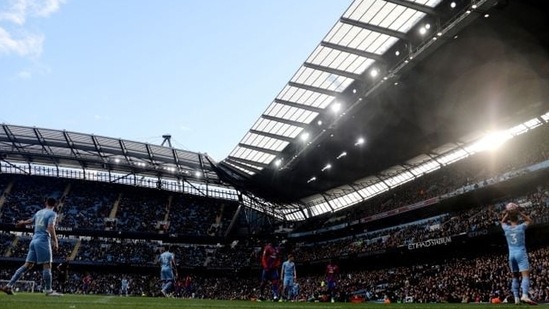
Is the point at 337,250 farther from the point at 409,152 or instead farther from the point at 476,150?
the point at 476,150

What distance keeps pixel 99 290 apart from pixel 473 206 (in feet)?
117

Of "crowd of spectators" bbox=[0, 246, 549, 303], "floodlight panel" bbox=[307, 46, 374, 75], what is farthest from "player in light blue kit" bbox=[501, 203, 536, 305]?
"floodlight panel" bbox=[307, 46, 374, 75]

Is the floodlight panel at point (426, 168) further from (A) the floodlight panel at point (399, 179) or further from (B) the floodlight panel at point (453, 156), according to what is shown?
(B) the floodlight panel at point (453, 156)

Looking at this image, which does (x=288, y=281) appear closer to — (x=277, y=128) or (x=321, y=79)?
(x=321, y=79)

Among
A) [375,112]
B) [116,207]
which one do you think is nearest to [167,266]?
[375,112]

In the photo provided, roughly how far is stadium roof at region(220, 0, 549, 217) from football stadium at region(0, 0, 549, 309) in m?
0.13

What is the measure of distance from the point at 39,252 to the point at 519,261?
10.3 meters

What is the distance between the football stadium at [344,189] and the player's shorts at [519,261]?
0.03 m

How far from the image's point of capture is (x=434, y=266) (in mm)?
37625

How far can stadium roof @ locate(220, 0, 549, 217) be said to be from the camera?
76.9 ft

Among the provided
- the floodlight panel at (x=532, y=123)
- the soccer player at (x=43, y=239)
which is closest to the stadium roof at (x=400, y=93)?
the floodlight panel at (x=532, y=123)

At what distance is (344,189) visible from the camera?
54312 mm

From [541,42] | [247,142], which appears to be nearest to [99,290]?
[247,142]

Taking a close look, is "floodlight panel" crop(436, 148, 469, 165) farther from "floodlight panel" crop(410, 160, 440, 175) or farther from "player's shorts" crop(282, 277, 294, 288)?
"player's shorts" crop(282, 277, 294, 288)
